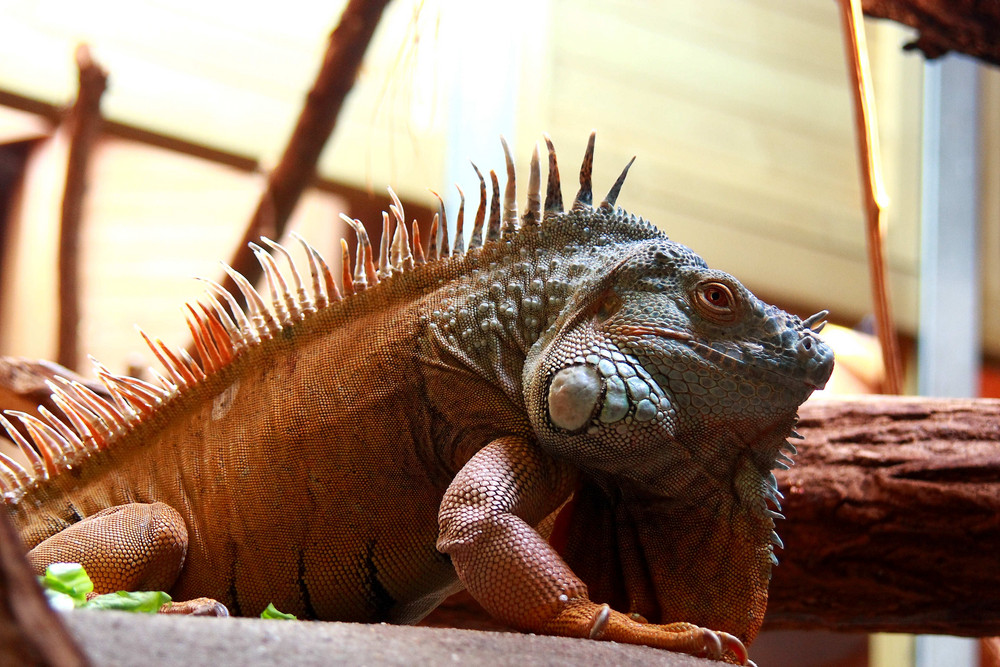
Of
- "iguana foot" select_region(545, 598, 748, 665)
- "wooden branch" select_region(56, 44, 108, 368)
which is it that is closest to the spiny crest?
"iguana foot" select_region(545, 598, 748, 665)

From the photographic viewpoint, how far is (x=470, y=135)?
22.0 ft

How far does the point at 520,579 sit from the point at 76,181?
176 inches

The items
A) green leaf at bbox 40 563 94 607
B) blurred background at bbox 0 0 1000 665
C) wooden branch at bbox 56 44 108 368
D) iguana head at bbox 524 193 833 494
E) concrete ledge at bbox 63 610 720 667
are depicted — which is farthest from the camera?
blurred background at bbox 0 0 1000 665

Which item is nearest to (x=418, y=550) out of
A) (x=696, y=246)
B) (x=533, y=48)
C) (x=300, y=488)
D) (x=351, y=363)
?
(x=300, y=488)

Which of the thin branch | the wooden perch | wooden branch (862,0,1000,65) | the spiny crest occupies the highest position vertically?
wooden branch (862,0,1000,65)

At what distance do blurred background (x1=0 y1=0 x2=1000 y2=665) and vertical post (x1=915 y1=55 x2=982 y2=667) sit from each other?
A: 0.36 feet

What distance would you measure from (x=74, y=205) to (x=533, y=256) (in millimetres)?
3773

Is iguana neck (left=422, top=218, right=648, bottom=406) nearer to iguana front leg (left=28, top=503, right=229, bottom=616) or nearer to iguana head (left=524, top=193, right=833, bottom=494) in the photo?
Result: iguana head (left=524, top=193, right=833, bottom=494)

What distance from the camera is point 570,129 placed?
338 inches

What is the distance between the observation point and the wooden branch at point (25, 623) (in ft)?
4.05

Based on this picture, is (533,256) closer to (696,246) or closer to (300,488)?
(300,488)

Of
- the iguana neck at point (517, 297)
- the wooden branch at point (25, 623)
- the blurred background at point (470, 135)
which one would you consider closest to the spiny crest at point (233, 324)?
the iguana neck at point (517, 297)

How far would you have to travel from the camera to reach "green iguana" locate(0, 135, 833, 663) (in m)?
2.84

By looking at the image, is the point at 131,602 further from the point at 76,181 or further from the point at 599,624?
the point at 76,181
